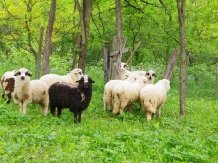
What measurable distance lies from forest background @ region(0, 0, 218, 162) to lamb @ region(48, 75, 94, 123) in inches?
15.6

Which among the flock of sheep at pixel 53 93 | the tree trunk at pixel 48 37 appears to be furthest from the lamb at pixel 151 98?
the tree trunk at pixel 48 37

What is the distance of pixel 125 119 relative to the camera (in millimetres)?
9555

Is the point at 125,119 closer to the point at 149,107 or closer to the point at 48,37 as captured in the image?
the point at 149,107

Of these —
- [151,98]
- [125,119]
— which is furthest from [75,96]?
[151,98]

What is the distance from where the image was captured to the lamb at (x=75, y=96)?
29.2 feet

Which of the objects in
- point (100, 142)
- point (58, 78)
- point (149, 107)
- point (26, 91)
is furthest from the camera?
point (58, 78)

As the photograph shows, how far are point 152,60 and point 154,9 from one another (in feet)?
31.3

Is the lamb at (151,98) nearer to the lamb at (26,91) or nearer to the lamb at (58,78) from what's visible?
the lamb at (58,78)

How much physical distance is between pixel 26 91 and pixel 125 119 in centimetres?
295

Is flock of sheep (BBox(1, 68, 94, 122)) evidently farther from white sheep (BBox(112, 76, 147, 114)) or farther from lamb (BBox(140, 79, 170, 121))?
lamb (BBox(140, 79, 170, 121))

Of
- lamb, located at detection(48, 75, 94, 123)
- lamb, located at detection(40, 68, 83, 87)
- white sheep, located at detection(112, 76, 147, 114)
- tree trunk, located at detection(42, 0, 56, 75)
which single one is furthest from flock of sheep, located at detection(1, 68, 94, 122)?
tree trunk, located at detection(42, 0, 56, 75)

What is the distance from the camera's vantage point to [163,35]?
17.1 meters

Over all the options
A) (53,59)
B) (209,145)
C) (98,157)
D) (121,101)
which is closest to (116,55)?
(121,101)

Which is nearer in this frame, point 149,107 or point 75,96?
point 75,96
